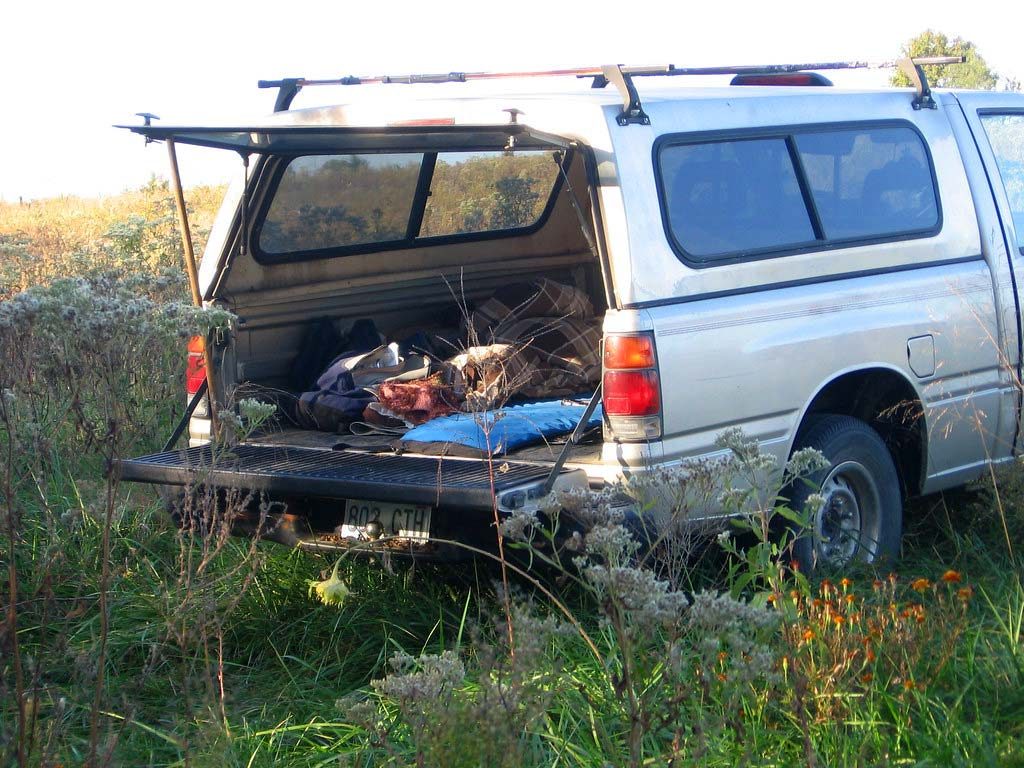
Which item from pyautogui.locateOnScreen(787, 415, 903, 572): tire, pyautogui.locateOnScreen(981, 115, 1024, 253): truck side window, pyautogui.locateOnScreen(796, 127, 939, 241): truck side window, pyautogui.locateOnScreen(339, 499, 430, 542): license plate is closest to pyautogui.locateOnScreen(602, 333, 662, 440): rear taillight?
pyautogui.locateOnScreen(339, 499, 430, 542): license plate

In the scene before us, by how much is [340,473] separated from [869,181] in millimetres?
2549

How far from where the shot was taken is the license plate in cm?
393

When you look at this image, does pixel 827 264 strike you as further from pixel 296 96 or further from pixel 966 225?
pixel 296 96

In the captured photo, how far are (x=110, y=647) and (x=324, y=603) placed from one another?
0.79m

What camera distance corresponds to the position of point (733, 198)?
14.5 ft

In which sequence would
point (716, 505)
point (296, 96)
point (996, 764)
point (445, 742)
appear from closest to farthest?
point (445, 742), point (996, 764), point (716, 505), point (296, 96)

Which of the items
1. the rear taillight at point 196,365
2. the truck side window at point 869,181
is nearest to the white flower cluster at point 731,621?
the truck side window at point 869,181

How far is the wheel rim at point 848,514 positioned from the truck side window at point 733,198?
958 mm

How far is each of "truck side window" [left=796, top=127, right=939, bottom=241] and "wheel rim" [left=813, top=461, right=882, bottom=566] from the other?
961mm

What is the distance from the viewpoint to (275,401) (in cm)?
505

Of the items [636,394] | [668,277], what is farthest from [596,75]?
[636,394]

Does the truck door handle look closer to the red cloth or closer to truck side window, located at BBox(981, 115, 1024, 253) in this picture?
truck side window, located at BBox(981, 115, 1024, 253)

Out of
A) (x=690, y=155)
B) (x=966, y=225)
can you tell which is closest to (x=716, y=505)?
(x=690, y=155)

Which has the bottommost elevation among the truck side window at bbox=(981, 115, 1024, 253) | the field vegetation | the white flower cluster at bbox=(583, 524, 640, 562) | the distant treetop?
the field vegetation
